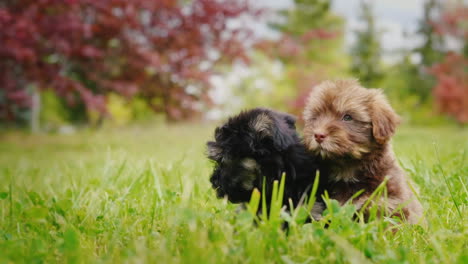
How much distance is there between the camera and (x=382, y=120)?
2973 millimetres

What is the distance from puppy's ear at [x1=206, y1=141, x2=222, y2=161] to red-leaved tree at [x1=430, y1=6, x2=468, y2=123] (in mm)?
21656

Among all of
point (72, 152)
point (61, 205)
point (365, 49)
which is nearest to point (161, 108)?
point (72, 152)

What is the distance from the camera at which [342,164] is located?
2.95 meters

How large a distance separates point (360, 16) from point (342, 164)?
105ft

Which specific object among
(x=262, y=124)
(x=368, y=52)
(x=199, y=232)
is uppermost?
(x=368, y=52)

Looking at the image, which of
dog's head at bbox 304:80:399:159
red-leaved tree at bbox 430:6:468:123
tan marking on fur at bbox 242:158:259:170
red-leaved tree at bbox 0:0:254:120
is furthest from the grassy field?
red-leaved tree at bbox 430:6:468:123

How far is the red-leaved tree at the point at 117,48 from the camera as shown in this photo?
9711 millimetres

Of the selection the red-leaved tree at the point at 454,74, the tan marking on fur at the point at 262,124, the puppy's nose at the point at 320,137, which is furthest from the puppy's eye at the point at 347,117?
the red-leaved tree at the point at 454,74

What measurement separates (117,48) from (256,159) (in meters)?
10.3

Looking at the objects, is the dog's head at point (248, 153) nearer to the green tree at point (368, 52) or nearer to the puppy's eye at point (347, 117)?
the puppy's eye at point (347, 117)

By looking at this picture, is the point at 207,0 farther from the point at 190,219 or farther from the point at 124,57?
the point at 190,219

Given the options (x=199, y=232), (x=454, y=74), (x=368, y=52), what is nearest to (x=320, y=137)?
(x=199, y=232)

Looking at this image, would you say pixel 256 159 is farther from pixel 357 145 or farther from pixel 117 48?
pixel 117 48

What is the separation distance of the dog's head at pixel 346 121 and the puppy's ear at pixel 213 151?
626mm
